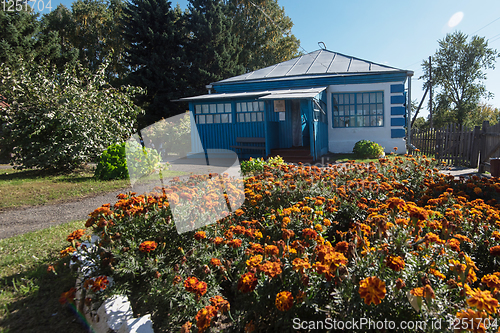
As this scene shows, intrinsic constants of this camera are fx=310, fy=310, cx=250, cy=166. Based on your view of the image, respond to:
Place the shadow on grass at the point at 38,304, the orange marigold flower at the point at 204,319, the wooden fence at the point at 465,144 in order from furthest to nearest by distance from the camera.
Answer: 1. the wooden fence at the point at 465,144
2. the shadow on grass at the point at 38,304
3. the orange marigold flower at the point at 204,319

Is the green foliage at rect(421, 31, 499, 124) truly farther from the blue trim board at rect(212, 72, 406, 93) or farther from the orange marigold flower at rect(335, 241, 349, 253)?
the orange marigold flower at rect(335, 241, 349, 253)

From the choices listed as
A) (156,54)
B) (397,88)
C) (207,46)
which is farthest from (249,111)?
(207,46)

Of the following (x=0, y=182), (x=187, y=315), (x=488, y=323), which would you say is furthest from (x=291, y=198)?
(x=0, y=182)

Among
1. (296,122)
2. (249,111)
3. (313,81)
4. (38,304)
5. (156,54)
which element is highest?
(156,54)

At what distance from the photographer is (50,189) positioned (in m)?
7.08

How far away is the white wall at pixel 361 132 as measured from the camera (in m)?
12.4

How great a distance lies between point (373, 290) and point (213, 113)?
1170 centimetres

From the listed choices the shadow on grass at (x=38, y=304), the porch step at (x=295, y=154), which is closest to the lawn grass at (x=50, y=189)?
the shadow on grass at (x=38, y=304)

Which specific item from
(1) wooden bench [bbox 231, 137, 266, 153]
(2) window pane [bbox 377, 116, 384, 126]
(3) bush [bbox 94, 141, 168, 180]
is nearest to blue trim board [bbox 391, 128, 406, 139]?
(2) window pane [bbox 377, 116, 384, 126]

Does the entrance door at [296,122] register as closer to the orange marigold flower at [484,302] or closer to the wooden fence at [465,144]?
the wooden fence at [465,144]

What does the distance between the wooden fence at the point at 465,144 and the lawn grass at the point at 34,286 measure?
379 inches

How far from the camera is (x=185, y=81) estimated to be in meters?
21.4

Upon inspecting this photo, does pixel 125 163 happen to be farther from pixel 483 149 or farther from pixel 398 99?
pixel 398 99

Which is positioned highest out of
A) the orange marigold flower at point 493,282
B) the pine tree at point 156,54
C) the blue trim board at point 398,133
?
the pine tree at point 156,54
